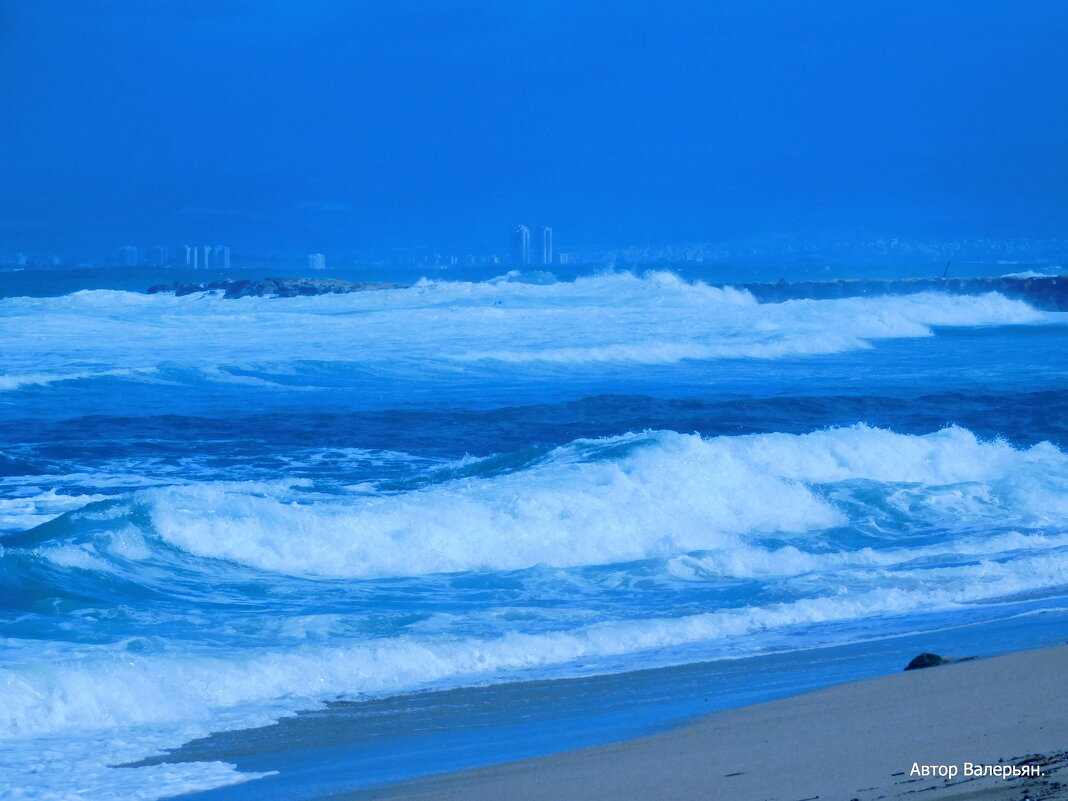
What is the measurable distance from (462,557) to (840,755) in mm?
5411

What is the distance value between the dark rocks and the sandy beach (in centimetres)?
35

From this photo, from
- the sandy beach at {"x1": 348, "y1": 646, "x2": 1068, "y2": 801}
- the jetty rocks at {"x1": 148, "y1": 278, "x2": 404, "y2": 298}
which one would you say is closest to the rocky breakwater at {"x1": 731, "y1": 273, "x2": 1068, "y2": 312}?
the jetty rocks at {"x1": 148, "y1": 278, "x2": 404, "y2": 298}

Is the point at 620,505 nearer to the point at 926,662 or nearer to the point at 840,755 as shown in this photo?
the point at 926,662

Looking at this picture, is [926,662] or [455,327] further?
[455,327]

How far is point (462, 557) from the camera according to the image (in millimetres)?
9758

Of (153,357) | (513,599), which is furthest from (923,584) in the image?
(153,357)

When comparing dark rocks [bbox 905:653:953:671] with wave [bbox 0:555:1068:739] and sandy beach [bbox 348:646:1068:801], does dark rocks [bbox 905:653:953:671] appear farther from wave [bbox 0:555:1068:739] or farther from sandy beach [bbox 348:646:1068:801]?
wave [bbox 0:555:1068:739]

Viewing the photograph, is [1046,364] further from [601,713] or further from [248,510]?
[601,713]

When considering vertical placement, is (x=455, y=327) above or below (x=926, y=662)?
above

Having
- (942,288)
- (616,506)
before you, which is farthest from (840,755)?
(942,288)

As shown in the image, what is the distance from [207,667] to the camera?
647 centimetres

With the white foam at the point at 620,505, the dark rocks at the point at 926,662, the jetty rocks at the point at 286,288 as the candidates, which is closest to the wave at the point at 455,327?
the jetty rocks at the point at 286,288

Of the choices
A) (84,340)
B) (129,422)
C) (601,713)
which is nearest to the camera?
(601,713)

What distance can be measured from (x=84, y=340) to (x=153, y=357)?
6110 mm
